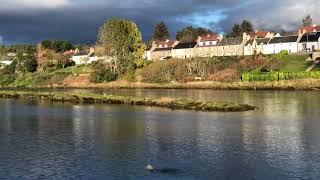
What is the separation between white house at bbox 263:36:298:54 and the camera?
14275cm

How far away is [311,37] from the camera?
140 meters

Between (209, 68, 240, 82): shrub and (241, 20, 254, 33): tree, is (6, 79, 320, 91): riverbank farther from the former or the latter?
(241, 20, 254, 33): tree

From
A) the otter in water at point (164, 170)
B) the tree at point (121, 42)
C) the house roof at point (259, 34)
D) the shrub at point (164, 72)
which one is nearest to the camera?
the otter in water at point (164, 170)

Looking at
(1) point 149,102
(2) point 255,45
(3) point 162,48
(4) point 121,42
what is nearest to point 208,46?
(2) point 255,45

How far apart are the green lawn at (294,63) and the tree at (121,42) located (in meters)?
36.0

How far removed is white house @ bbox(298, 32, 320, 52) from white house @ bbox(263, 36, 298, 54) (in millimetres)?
1638

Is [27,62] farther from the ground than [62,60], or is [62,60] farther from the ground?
[62,60]

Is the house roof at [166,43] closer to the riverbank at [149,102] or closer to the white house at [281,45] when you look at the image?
the white house at [281,45]

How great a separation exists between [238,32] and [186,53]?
27.5m

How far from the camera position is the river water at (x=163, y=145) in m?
24.5

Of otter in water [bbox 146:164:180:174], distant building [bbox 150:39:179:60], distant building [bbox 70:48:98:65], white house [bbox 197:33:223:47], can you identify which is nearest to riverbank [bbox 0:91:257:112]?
otter in water [bbox 146:164:180:174]

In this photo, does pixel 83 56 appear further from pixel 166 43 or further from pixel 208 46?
pixel 208 46

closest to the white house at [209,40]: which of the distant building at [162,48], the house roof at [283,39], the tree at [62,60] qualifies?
the distant building at [162,48]

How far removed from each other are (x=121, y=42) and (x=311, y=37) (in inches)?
2052
